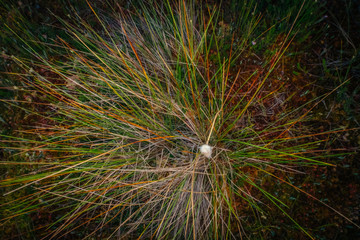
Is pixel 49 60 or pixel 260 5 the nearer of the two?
pixel 260 5

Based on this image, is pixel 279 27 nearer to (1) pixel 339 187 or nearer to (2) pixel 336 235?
(1) pixel 339 187

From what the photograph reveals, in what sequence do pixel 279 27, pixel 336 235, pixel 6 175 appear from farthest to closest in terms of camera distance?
pixel 6 175, pixel 279 27, pixel 336 235

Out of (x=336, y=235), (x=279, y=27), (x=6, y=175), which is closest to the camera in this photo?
(x=336, y=235)

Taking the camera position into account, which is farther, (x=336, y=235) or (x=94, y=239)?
(x=94, y=239)

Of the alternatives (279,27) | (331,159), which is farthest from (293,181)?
(279,27)

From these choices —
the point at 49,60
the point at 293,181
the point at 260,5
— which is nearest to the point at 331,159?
the point at 293,181

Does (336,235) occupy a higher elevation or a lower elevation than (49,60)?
lower

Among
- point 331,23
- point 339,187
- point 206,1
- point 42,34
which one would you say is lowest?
point 339,187

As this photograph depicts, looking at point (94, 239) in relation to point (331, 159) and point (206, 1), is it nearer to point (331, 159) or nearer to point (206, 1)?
point (331, 159)

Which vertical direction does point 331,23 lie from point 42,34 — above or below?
below
